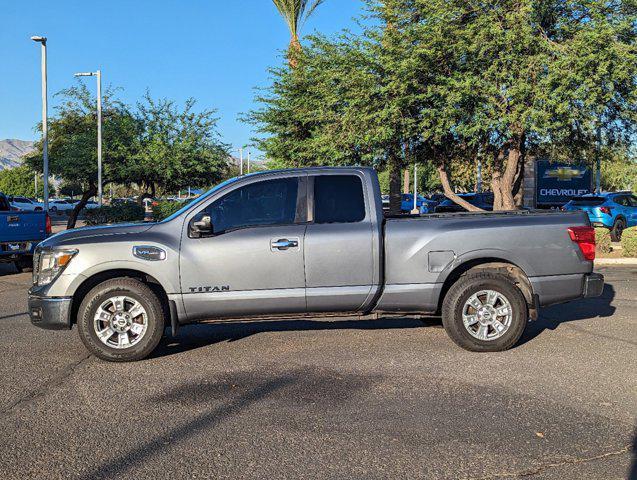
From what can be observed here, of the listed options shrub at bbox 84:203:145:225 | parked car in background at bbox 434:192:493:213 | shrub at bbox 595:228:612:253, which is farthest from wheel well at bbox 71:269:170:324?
parked car in background at bbox 434:192:493:213

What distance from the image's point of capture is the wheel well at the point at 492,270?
6500 mm

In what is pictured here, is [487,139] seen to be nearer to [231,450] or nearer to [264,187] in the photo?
[264,187]

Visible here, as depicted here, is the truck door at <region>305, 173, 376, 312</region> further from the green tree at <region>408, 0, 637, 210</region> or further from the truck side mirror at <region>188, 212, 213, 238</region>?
the green tree at <region>408, 0, 637, 210</region>

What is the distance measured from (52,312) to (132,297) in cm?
79

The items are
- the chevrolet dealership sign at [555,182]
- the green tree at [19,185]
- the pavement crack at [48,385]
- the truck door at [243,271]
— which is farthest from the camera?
the green tree at [19,185]

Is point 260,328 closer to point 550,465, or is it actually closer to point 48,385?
point 48,385

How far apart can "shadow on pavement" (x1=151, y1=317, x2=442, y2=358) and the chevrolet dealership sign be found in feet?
79.0

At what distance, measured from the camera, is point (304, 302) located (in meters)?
6.23

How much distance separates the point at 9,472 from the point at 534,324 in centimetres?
617

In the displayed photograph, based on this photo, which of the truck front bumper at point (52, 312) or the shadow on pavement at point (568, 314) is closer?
the truck front bumper at point (52, 312)

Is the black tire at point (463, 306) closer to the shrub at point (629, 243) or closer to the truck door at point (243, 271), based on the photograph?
the truck door at point (243, 271)

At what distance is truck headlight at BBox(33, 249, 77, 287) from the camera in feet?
19.9

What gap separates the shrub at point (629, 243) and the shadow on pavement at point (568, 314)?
630cm

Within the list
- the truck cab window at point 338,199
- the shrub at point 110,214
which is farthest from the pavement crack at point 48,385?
the shrub at point 110,214
